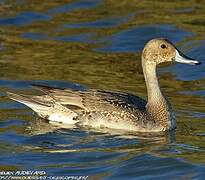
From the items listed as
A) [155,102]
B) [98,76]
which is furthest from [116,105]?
[98,76]

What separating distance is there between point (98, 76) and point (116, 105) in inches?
117

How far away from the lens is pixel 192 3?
64.7ft

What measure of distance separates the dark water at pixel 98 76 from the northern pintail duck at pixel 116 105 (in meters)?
0.18

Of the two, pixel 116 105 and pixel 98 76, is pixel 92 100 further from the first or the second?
pixel 98 76

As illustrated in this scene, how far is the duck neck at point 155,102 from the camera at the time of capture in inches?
529

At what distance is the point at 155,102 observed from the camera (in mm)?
13664

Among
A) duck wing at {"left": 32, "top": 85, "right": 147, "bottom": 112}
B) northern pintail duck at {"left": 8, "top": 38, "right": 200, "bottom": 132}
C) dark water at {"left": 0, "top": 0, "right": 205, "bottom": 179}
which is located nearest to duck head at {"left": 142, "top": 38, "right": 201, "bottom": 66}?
northern pintail duck at {"left": 8, "top": 38, "right": 200, "bottom": 132}

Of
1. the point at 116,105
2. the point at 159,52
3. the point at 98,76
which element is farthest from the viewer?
the point at 98,76

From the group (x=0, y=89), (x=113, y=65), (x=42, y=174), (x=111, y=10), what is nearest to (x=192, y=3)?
(x=111, y=10)

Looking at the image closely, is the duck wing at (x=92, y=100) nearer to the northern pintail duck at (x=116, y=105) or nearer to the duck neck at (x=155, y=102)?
the northern pintail duck at (x=116, y=105)

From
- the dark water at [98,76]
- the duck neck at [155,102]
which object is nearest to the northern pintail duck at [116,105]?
the duck neck at [155,102]

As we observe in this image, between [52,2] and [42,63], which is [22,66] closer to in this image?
[42,63]

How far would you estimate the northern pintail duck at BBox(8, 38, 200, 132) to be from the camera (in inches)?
521

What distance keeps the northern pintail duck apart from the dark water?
0.18 m
